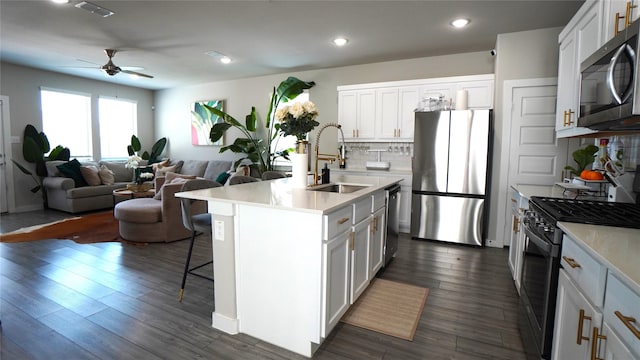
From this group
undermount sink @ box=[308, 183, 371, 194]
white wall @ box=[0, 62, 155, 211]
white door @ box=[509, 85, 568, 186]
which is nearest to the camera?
undermount sink @ box=[308, 183, 371, 194]

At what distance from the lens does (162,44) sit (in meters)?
4.42

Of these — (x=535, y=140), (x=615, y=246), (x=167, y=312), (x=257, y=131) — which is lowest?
(x=167, y=312)

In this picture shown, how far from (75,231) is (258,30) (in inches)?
156

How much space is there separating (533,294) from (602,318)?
81 cm

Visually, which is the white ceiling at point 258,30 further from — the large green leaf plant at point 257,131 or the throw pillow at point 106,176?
the throw pillow at point 106,176

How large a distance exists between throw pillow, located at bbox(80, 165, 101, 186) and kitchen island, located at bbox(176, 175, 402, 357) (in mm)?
5201

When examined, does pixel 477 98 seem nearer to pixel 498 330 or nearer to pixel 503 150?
pixel 503 150

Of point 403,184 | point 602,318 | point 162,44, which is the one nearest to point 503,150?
point 403,184

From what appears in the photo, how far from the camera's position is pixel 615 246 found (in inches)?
46.0

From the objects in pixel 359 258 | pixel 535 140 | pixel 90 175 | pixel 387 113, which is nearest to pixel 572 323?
pixel 359 258

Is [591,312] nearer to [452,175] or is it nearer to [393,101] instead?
[452,175]

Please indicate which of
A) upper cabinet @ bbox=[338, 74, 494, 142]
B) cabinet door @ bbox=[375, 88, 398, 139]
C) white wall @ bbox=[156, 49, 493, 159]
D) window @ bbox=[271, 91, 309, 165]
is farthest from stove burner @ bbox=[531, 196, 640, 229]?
window @ bbox=[271, 91, 309, 165]

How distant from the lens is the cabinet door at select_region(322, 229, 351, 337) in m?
1.82

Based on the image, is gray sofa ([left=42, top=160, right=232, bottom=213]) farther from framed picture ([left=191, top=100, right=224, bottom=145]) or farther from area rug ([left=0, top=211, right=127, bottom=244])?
framed picture ([left=191, top=100, right=224, bottom=145])
